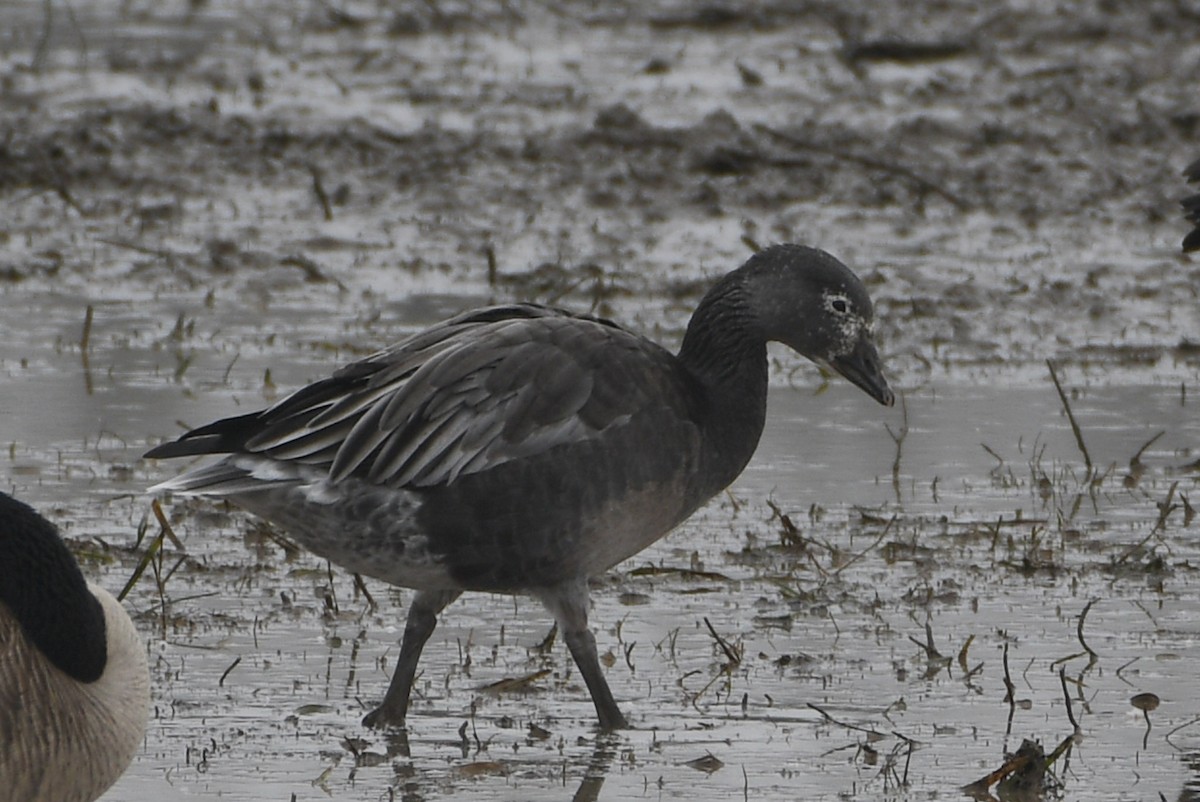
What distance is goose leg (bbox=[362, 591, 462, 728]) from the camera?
6371 millimetres

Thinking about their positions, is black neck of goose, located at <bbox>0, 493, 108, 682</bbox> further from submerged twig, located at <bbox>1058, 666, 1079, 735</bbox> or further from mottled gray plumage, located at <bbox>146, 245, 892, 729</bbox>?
submerged twig, located at <bbox>1058, 666, 1079, 735</bbox>

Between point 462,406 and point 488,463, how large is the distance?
0.20 m

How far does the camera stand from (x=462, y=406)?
6.42m

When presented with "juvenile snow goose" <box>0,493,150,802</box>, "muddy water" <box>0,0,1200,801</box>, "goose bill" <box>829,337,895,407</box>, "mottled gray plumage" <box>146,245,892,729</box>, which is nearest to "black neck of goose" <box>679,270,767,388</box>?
"mottled gray plumage" <box>146,245,892,729</box>

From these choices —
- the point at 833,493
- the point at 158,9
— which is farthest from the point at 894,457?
the point at 158,9

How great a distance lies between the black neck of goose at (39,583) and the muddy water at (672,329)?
0.79 meters

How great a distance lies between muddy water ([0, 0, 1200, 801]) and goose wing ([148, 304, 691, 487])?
0.73m

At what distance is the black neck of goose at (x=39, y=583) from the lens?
5125 millimetres

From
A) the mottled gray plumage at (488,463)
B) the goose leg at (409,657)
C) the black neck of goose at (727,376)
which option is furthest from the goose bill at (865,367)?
the goose leg at (409,657)

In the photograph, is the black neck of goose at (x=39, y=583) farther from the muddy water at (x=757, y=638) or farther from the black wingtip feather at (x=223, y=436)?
the black wingtip feather at (x=223, y=436)

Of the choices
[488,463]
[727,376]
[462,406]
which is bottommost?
[488,463]

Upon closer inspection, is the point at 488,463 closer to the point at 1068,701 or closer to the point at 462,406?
the point at 462,406

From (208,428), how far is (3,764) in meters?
1.62

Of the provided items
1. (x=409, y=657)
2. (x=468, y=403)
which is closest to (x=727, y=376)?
(x=468, y=403)
